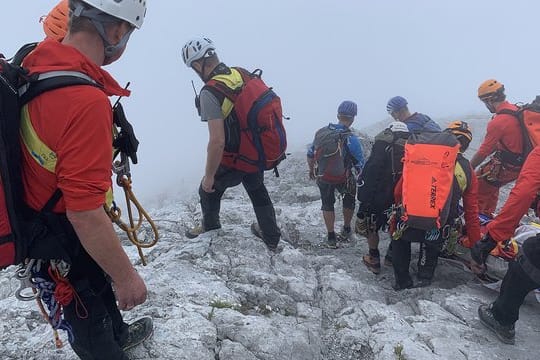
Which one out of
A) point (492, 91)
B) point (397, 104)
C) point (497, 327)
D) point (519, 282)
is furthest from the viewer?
point (397, 104)

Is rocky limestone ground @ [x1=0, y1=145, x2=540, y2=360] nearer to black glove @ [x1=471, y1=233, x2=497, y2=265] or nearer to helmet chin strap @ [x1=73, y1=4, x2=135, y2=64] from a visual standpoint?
black glove @ [x1=471, y1=233, x2=497, y2=265]

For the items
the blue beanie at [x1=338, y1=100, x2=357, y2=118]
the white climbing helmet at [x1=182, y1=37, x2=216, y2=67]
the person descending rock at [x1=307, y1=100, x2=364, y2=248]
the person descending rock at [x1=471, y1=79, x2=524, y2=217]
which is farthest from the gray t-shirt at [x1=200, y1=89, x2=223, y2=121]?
the person descending rock at [x1=471, y1=79, x2=524, y2=217]

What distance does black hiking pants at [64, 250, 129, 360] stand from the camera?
10.4ft

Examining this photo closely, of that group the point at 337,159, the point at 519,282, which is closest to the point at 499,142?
the point at 337,159

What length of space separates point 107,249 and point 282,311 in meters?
3.30

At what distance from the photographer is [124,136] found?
3264mm

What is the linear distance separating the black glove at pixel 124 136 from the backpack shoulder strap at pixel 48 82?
60cm

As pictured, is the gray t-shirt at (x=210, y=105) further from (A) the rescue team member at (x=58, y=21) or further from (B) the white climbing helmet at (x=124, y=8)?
(B) the white climbing helmet at (x=124, y=8)

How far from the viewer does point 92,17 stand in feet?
8.82

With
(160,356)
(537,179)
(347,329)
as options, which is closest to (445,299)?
(347,329)

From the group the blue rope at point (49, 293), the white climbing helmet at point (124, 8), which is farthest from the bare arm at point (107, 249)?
the white climbing helmet at point (124, 8)

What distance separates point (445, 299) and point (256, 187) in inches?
126

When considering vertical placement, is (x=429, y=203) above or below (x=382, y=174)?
below

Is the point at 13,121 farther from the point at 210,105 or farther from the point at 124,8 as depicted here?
the point at 210,105
